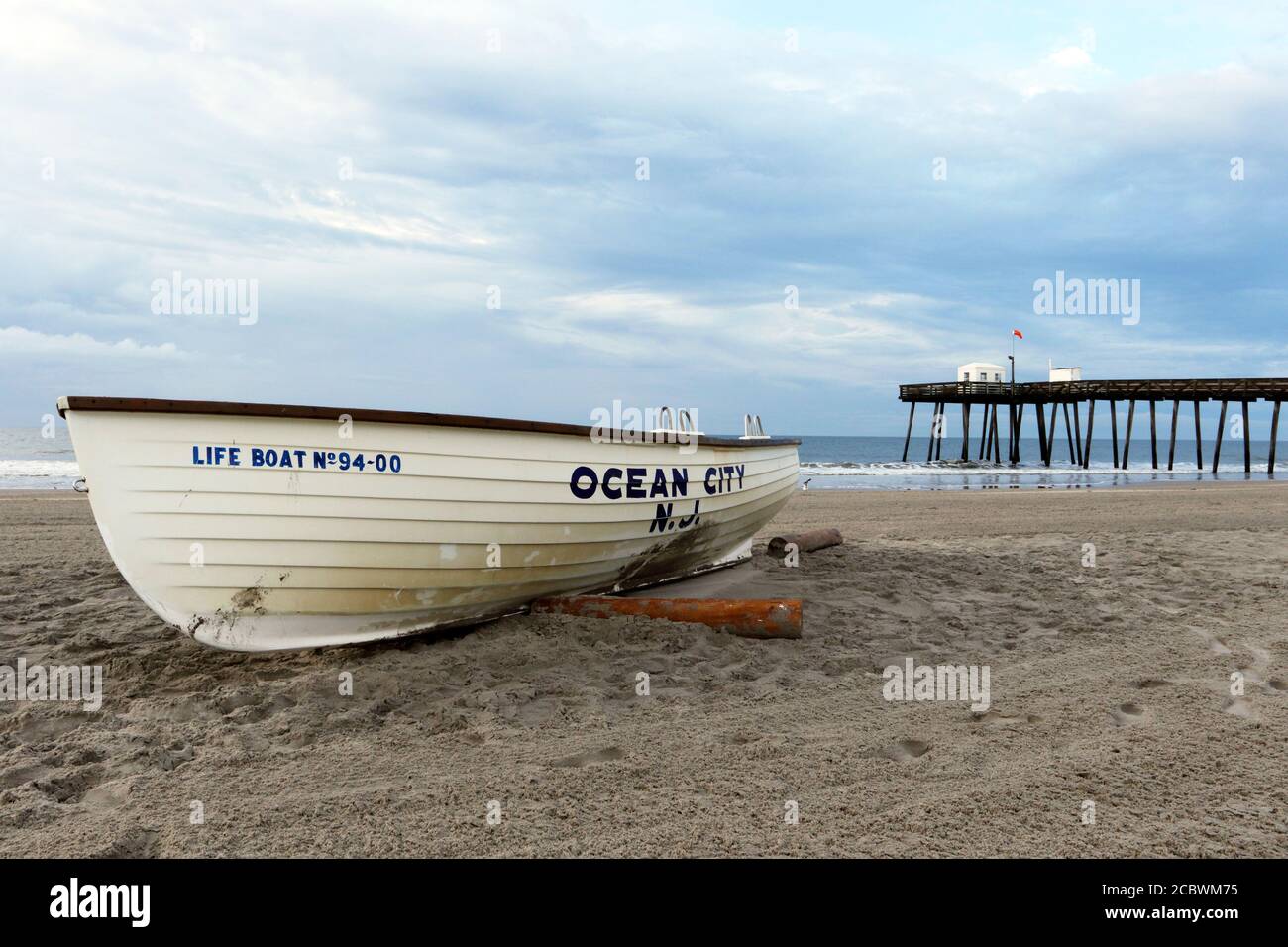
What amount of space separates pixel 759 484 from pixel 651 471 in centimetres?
197

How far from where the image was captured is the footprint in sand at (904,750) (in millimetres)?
3211

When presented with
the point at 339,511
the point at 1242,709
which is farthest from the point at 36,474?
the point at 1242,709

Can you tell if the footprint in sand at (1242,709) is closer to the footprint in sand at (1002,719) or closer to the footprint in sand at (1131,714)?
the footprint in sand at (1131,714)

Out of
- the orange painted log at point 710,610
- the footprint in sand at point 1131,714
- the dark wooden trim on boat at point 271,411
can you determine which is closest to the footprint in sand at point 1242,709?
the footprint in sand at point 1131,714

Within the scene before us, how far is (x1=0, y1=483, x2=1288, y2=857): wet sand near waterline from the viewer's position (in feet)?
8.47

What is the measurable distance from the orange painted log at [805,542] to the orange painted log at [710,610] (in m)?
3.12

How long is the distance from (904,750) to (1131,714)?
127 centimetres

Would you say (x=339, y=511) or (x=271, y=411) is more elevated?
(x=271, y=411)

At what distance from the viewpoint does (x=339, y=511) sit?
408cm

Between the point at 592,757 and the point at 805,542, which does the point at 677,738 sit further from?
the point at 805,542

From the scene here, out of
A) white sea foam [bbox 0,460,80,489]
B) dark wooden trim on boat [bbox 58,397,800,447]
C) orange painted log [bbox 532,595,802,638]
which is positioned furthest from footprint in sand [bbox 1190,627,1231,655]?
white sea foam [bbox 0,460,80,489]

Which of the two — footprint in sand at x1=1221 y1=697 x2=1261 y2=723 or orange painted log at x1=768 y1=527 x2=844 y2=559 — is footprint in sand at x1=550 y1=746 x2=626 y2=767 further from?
orange painted log at x1=768 y1=527 x2=844 y2=559
